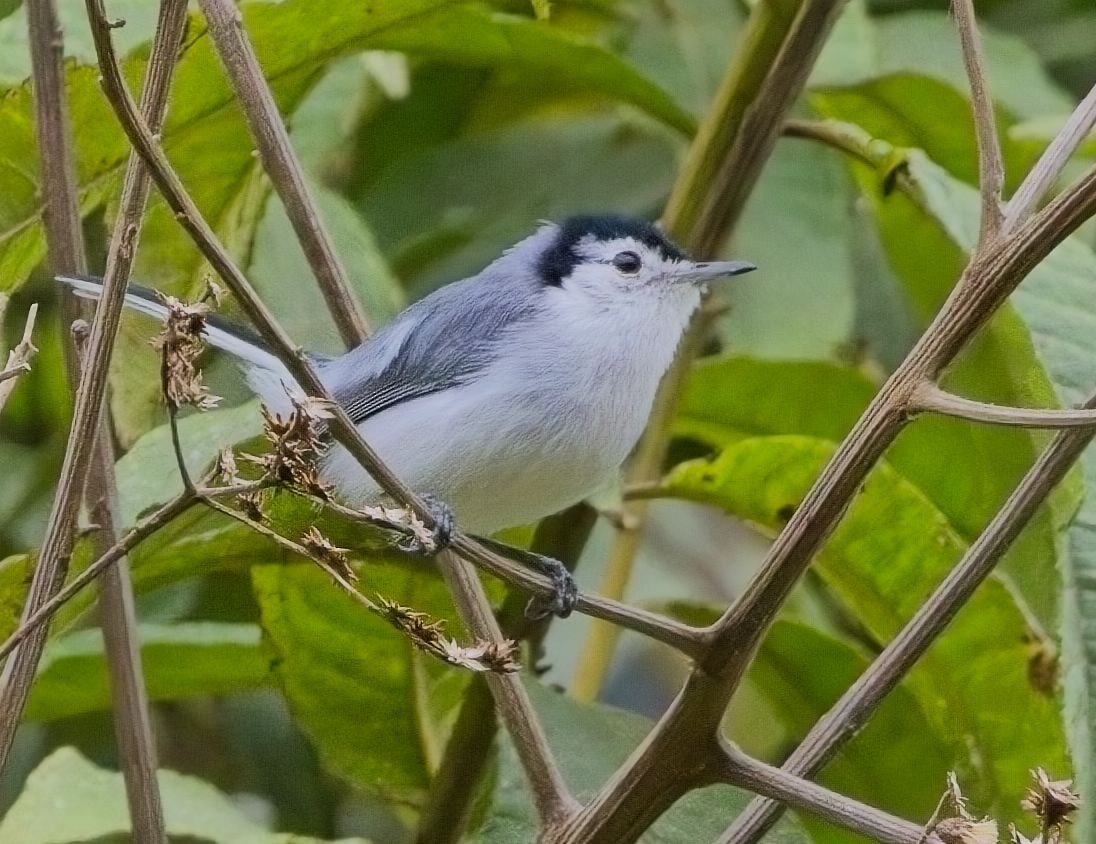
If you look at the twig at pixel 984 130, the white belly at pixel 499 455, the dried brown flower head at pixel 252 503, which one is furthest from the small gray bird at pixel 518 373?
the twig at pixel 984 130

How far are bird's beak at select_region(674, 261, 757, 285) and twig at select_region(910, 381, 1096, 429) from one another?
0.72 metres

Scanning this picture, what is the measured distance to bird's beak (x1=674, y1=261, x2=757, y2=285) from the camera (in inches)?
60.8

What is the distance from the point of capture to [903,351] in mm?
2133

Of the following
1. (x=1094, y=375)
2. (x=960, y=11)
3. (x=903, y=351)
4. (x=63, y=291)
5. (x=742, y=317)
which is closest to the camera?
(x=960, y=11)

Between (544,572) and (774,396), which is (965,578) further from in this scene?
(774,396)

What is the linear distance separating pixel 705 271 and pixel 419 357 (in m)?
0.31

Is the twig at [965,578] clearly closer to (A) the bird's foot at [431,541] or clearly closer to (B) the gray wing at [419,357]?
(A) the bird's foot at [431,541]

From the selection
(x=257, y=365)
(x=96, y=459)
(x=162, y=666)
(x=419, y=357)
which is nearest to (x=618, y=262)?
(x=419, y=357)

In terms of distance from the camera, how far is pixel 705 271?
1573 millimetres

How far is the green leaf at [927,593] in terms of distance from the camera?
1.41m

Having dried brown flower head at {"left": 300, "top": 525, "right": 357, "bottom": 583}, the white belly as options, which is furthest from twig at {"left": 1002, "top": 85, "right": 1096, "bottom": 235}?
the white belly

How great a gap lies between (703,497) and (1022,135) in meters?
0.52

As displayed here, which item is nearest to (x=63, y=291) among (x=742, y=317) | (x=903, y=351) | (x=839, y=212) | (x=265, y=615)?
(x=265, y=615)

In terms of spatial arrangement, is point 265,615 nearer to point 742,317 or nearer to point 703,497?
point 703,497
